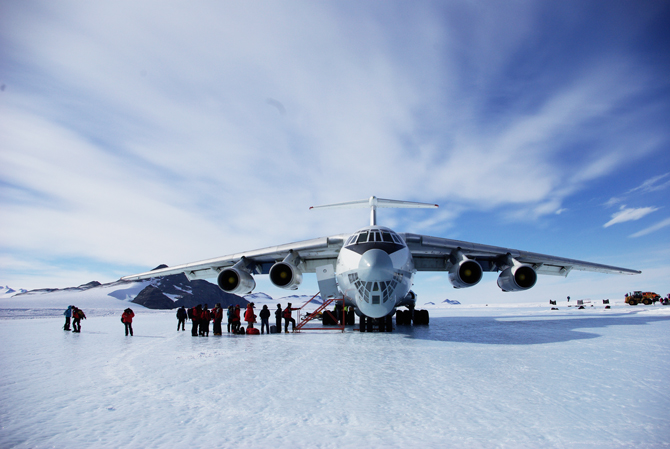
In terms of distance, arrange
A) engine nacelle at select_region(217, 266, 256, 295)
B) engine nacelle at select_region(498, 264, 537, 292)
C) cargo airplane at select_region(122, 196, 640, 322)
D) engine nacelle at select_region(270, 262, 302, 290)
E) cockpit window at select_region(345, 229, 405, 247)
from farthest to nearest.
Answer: engine nacelle at select_region(217, 266, 256, 295), engine nacelle at select_region(270, 262, 302, 290), engine nacelle at select_region(498, 264, 537, 292), cockpit window at select_region(345, 229, 405, 247), cargo airplane at select_region(122, 196, 640, 322)

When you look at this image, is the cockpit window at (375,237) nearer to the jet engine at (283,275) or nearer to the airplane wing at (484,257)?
the airplane wing at (484,257)

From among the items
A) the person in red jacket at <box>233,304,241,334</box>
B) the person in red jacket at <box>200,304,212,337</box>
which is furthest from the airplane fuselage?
the person in red jacket at <box>200,304,212,337</box>

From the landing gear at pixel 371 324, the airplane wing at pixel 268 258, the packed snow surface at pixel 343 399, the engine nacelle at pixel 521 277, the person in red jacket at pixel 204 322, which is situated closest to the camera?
the packed snow surface at pixel 343 399

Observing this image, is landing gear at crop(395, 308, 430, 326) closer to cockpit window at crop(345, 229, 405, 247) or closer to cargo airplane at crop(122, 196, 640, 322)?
cargo airplane at crop(122, 196, 640, 322)

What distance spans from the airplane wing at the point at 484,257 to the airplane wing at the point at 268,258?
3190 millimetres

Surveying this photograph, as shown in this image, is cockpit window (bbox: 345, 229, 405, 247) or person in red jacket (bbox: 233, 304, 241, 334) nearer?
cockpit window (bbox: 345, 229, 405, 247)

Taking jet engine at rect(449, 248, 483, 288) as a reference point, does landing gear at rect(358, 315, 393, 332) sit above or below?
below

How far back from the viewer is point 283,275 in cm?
1268

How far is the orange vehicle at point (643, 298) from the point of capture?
30.2m

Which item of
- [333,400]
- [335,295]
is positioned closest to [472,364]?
[333,400]

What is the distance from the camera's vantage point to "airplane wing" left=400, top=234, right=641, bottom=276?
12906 millimetres

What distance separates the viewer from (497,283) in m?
13.2

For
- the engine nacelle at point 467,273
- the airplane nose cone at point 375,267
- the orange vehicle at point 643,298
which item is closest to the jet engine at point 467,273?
the engine nacelle at point 467,273

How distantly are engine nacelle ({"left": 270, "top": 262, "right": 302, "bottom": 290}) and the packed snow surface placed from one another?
5758 millimetres
